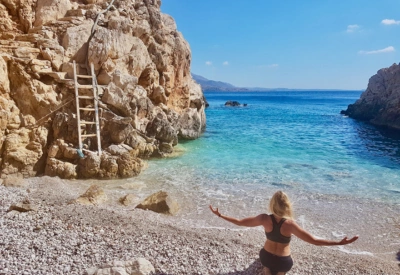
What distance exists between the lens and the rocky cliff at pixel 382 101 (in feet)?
127

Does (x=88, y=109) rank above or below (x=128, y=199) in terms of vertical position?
above

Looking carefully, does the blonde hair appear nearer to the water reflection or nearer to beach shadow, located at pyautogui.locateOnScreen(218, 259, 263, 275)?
beach shadow, located at pyautogui.locateOnScreen(218, 259, 263, 275)

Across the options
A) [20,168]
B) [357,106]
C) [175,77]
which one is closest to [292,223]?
[20,168]

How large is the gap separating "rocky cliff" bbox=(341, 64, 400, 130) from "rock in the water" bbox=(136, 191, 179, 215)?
122ft

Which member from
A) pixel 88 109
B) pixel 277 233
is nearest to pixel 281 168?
pixel 88 109

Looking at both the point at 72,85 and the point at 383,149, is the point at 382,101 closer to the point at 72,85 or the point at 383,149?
the point at 383,149

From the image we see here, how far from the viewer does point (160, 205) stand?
9734mm

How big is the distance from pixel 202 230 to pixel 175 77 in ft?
58.8

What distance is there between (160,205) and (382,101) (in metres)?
47.9

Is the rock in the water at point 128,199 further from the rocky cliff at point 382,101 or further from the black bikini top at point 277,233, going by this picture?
the rocky cliff at point 382,101

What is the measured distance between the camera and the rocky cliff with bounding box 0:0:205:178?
13.4m

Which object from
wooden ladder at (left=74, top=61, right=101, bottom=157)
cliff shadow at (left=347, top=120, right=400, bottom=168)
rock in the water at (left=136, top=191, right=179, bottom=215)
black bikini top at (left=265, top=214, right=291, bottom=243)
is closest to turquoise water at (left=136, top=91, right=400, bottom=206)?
cliff shadow at (left=347, top=120, right=400, bottom=168)

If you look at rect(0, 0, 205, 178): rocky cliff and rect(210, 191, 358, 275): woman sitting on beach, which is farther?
rect(0, 0, 205, 178): rocky cliff

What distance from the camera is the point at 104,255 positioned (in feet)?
19.7
